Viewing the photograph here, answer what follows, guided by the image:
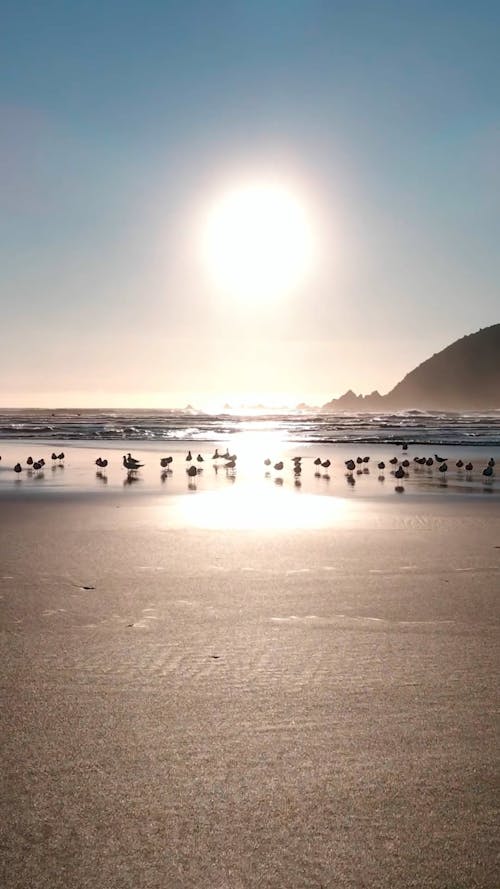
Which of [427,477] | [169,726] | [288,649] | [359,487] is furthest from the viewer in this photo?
[427,477]

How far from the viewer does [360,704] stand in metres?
A: 4.33

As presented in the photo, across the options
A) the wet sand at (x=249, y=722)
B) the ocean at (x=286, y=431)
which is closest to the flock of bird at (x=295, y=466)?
the wet sand at (x=249, y=722)

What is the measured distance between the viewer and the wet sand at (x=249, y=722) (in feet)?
9.61

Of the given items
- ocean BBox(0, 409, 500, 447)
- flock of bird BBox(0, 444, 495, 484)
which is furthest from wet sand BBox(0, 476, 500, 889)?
A: ocean BBox(0, 409, 500, 447)

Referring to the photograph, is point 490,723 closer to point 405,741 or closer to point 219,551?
point 405,741

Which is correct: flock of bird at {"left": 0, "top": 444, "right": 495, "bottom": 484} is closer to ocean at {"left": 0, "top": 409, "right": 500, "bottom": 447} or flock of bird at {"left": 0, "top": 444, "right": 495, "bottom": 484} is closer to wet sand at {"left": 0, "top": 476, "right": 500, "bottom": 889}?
wet sand at {"left": 0, "top": 476, "right": 500, "bottom": 889}

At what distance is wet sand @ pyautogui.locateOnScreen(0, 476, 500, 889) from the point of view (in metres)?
2.93

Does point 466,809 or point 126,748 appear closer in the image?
point 466,809

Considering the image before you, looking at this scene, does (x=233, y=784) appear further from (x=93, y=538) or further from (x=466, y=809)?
(x=93, y=538)

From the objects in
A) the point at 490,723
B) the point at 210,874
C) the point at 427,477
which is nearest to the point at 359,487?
the point at 427,477

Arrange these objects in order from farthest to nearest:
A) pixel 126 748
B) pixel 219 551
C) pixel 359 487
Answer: pixel 359 487 → pixel 219 551 → pixel 126 748

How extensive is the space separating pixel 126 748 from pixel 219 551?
5482 millimetres

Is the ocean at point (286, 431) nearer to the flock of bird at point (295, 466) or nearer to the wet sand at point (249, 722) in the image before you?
the flock of bird at point (295, 466)

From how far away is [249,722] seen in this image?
4082 millimetres
